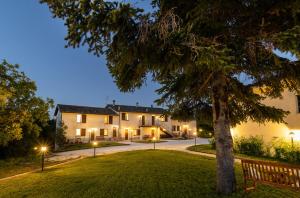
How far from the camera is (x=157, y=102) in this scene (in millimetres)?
8906

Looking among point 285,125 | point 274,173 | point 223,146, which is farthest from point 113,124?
point 274,173

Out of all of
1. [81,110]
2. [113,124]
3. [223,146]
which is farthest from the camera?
[113,124]

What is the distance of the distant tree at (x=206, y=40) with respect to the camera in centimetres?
516

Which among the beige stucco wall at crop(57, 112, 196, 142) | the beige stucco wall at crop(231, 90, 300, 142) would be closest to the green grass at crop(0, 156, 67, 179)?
the beige stucco wall at crop(231, 90, 300, 142)

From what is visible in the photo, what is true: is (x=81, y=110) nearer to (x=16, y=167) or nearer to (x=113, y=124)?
(x=113, y=124)

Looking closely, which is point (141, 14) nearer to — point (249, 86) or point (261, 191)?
point (249, 86)

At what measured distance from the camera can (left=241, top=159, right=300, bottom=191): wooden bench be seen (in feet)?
20.5

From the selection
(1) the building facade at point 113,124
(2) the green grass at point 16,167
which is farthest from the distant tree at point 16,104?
(1) the building facade at point 113,124

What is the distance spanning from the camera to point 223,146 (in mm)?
7152

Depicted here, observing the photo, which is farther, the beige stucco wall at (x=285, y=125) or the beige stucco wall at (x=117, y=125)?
the beige stucco wall at (x=117, y=125)

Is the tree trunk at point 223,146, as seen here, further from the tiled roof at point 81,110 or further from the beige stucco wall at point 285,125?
the tiled roof at point 81,110

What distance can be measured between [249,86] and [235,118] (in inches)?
58.6

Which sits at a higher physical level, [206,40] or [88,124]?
[206,40]

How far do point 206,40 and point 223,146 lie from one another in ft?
11.1
